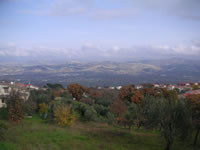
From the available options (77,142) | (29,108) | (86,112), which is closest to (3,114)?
(29,108)

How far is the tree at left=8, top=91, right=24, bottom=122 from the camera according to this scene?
19.3 m

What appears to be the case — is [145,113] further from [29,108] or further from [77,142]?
[29,108]

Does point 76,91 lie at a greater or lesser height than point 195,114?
greater

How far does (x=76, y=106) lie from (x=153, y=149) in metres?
15.5

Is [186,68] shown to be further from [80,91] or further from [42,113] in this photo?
[42,113]

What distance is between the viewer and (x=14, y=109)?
774 inches

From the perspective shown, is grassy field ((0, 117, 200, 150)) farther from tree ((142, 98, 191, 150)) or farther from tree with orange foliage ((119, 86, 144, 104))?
tree with orange foliage ((119, 86, 144, 104))

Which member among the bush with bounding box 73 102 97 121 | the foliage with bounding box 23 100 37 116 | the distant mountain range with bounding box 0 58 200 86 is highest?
the distant mountain range with bounding box 0 58 200 86

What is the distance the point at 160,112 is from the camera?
14.4 m

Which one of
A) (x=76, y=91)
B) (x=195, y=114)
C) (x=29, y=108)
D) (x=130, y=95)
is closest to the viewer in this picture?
(x=195, y=114)

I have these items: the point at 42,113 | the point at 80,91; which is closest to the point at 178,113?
the point at 42,113

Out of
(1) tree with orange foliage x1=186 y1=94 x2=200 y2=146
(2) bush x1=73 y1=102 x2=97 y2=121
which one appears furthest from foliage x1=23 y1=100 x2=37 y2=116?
(1) tree with orange foliage x1=186 y1=94 x2=200 y2=146

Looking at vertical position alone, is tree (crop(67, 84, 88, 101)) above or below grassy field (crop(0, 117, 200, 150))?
above

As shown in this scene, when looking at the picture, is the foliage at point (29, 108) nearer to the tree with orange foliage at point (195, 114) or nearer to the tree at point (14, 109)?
the tree at point (14, 109)
